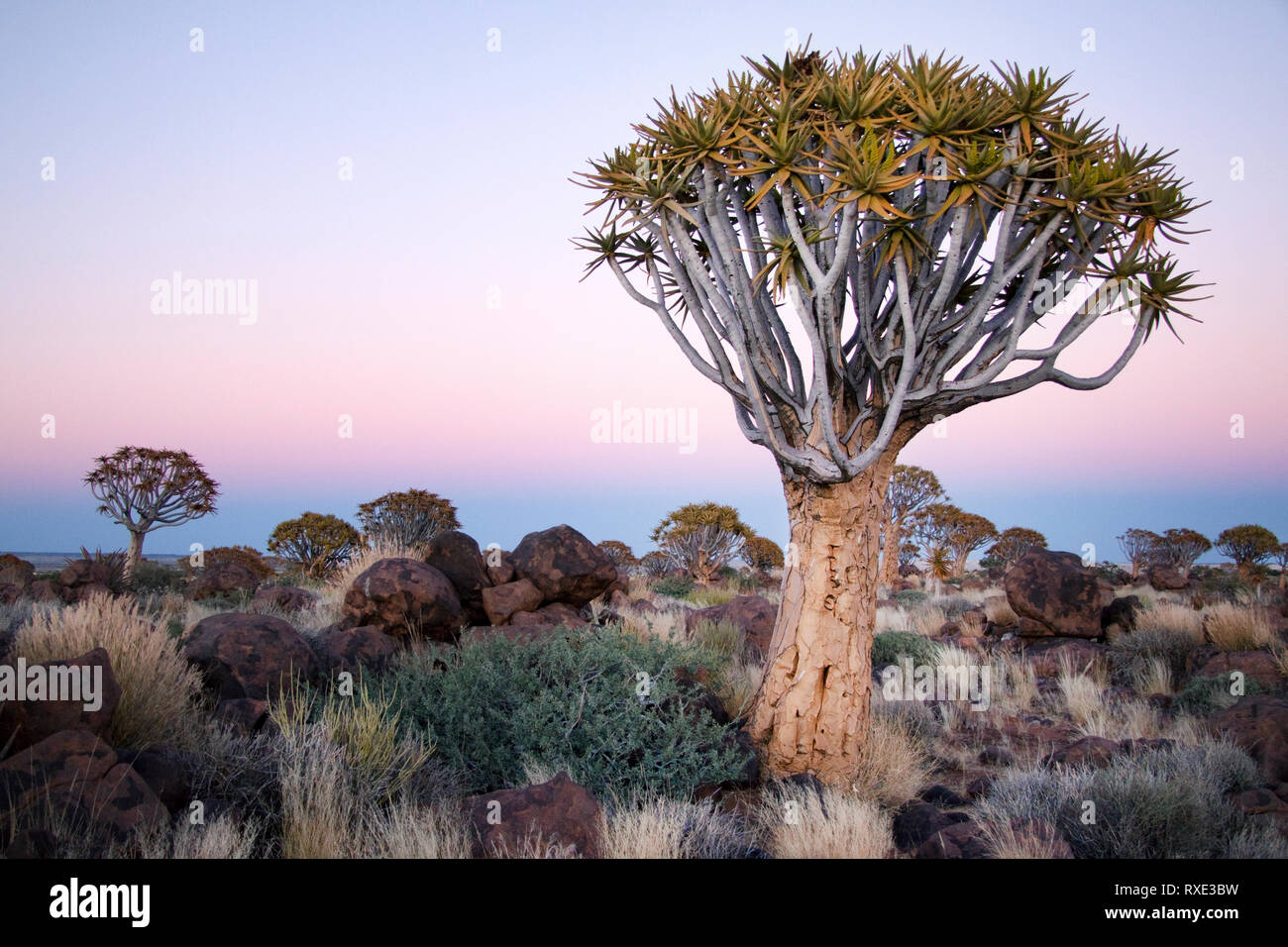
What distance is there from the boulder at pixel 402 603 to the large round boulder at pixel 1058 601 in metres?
8.61

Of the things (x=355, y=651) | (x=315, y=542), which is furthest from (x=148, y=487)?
(x=355, y=651)

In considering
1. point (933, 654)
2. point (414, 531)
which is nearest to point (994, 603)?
point (933, 654)

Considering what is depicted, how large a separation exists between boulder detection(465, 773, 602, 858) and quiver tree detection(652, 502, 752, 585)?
19771 mm

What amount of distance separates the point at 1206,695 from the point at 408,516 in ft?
52.0

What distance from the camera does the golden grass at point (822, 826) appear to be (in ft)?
15.3

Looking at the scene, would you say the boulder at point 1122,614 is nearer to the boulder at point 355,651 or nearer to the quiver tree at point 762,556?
the boulder at point 355,651

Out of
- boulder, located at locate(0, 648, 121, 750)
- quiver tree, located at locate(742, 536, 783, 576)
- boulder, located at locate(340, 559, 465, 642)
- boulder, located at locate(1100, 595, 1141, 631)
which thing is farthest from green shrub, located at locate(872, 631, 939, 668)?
quiver tree, located at locate(742, 536, 783, 576)

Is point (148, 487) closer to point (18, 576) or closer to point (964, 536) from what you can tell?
point (18, 576)

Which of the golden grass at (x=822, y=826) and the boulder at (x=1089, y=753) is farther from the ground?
the golden grass at (x=822, y=826)

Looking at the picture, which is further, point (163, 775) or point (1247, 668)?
point (1247, 668)

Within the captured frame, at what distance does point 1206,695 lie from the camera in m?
8.59

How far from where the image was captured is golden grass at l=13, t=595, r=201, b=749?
537cm

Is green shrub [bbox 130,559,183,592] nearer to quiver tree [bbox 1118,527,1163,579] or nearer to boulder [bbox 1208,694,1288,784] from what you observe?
boulder [bbox 1208,694,1288,784]

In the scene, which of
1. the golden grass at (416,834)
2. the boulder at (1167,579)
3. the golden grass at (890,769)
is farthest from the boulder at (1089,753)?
the boulder at (1167,579)
